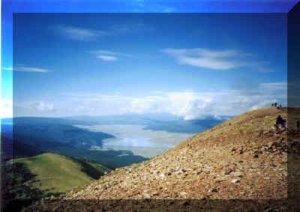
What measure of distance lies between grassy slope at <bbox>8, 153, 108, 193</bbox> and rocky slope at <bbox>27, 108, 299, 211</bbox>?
1567 cm

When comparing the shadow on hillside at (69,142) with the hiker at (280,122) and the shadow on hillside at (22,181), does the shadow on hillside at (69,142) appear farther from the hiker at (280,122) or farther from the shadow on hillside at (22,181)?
the hiker at (280,122)

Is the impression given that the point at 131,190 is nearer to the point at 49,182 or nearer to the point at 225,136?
the point at 225,136

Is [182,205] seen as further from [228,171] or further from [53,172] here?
[53,172]

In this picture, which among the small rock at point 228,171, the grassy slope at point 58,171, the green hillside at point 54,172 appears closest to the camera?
the small rock at point 228,171

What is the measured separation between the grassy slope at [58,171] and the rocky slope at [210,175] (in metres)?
15.7

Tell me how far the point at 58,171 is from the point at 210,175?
2119 cm

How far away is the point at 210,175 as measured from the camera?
28.8 feet

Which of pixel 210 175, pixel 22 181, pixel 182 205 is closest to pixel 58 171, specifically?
pixel 22 181

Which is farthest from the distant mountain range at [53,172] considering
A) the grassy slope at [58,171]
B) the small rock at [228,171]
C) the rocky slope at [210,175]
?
the small rock at [228,171]

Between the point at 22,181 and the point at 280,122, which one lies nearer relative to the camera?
the point at 280,122

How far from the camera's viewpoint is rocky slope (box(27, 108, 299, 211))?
7965mm

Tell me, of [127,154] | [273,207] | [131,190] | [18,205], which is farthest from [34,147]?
[273,207]

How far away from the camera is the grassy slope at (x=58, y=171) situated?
25656mm

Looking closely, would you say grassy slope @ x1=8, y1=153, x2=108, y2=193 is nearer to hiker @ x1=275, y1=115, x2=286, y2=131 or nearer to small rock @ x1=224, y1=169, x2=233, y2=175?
hiker @ x1=275, y1=115, x2=286, y2=131
